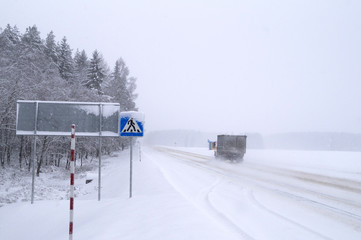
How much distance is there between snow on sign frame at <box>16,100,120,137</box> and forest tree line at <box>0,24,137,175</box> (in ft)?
35.9

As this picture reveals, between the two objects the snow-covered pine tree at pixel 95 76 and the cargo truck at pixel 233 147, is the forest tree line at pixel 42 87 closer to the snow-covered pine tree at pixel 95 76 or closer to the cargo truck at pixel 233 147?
the snow-covered pine tree at pixel 95 76

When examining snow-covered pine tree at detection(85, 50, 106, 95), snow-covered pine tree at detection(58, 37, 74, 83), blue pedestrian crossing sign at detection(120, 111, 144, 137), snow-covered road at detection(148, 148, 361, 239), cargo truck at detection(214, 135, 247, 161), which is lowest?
snow-covered road at detection(148, 148, 361, 239)

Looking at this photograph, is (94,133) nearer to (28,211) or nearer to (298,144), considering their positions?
(28,211)

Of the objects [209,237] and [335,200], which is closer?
[209,237]

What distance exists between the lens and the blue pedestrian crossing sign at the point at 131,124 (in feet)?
23.9

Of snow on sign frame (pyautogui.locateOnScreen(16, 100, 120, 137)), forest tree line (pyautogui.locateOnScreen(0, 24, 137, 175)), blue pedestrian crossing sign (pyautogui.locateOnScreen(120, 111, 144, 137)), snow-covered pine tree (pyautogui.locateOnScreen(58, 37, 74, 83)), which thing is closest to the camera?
blue pedestrian crossing sign (pyautogui.locateOnScreen(120, 111, 144, 137))

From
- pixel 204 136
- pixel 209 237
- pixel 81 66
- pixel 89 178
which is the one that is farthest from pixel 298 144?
pixel 209 237

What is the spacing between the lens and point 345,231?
506 cm

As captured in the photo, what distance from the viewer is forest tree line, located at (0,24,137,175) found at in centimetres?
1819

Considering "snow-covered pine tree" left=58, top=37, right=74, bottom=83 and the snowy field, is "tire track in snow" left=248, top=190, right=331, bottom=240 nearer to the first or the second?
the snowy field

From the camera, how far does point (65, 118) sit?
816 centimetres

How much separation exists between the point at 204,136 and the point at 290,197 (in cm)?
16177

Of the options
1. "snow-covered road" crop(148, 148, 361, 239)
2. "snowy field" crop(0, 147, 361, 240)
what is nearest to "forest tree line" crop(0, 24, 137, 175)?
"snowy field" crop(0, 147, 361, 240)

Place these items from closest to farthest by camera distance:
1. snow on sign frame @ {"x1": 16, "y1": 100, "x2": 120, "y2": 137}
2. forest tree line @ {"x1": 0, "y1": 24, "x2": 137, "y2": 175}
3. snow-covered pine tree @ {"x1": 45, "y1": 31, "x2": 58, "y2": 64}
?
1. snow on sign frame @ {"x1": 16, "y1": 100, "x2": 120, "y2": 137}
2. forest tree line @ {"x1": 0, "y1": 24, "x2": 137, "y2": 175}
3. snow-covered pine tree @ {"x1": 45, "y1": 31, "x2": 58, "y2": 64}
